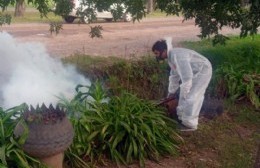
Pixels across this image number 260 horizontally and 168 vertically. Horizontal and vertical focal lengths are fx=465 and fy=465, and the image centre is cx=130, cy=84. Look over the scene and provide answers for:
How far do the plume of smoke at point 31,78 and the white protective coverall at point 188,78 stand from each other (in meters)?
1.54

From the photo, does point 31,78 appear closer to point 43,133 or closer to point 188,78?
point 43,133

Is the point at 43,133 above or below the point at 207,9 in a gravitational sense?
below

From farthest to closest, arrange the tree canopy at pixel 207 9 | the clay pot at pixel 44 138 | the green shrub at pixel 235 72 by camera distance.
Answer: the green shrub at pixel 235 72 < the clay pot at pixel 44 138 < the tree canopy at pixel 207 9

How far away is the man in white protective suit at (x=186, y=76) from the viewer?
6667 mm

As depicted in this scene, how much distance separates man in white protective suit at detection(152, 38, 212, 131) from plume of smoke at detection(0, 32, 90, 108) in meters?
1.46

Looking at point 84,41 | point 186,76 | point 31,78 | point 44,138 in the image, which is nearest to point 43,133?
point 44,138

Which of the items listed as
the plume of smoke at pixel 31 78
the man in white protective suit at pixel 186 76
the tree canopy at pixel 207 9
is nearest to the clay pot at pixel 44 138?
the tree canopy at pixel 207 9

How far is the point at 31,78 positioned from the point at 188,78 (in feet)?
7.25

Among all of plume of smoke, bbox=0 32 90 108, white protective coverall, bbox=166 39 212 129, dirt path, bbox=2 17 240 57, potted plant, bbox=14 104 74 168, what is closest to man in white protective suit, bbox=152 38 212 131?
white protective coverall, bbox=166 39 212 129

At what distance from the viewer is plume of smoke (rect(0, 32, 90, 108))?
6050mm

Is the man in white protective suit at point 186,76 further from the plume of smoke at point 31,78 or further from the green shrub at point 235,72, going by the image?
the green shrub at point 235,72

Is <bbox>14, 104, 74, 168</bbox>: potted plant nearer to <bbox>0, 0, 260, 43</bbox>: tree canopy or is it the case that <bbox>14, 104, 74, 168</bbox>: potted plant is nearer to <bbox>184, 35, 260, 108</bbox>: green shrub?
<bbox>0, 0, 260, 43</bbox>: tree canopy

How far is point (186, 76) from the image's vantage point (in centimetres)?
665

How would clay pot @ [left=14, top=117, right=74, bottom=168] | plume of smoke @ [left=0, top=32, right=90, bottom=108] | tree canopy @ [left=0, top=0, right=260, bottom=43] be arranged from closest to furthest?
1. tree canopy @ [left=0, top=0, right=260, bottom=43]
2. clay pot @ [left=14, top=117, right=74, bottom=168]
3. plume of smoke @ [left=0, top=32, right=90, bottom=108]
